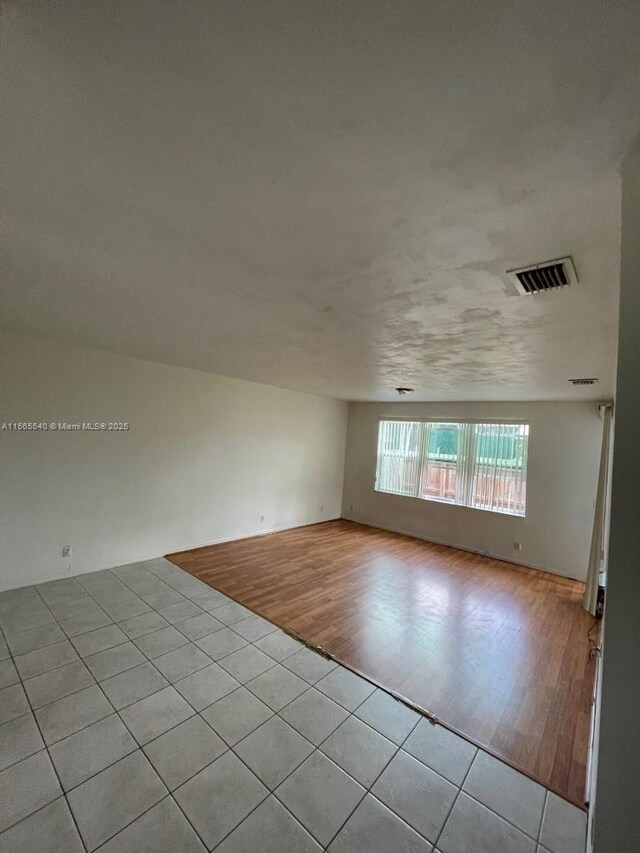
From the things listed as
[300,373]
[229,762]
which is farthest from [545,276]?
[300,373]

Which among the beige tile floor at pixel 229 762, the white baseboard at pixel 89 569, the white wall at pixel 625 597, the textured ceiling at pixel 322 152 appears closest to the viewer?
the textured ceiling at pixel 322 152

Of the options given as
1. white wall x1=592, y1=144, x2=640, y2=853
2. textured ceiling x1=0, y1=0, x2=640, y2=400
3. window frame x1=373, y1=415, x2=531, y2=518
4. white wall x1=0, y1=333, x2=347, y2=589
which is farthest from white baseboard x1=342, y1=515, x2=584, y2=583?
white wall x1=592, y1=144, x2=640, y2=853

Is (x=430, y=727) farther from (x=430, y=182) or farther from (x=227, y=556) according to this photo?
(x=227, y=556)

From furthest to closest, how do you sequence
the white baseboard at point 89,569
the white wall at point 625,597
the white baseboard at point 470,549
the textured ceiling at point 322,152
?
1. the white baseboard at point 470,549
2. the white baseboard at point 89,569
3. the white wall at point 625,597
4. the textured ceiling at point 322,152

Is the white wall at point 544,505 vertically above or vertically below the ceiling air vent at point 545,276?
below

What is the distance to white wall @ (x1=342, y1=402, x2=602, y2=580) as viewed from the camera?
15.5 feet

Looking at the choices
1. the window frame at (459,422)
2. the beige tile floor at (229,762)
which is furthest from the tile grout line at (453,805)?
the window frame at (459,422)

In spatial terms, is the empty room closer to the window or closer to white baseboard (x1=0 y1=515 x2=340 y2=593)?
white baseboard (x1=0 y1=515 x2=340 y2=593)

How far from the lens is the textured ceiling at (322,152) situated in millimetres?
671

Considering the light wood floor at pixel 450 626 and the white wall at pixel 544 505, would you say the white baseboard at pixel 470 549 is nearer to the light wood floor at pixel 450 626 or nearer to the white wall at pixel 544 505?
the white wall at pixel 544 505

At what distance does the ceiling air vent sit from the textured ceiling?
0.05 m

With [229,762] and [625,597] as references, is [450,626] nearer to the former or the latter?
[229,762]

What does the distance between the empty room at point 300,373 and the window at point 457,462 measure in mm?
933

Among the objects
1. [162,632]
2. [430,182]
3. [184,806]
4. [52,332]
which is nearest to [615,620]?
[430,182]
